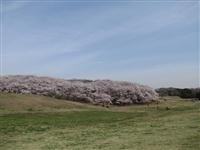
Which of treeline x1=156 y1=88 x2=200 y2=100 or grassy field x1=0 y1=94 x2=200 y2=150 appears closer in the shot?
grassy field x1=0 y1=94 x2=200 y2=150

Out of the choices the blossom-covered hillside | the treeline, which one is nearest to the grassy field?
the blossom-covered hillside

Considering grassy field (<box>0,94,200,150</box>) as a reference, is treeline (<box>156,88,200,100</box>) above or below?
above

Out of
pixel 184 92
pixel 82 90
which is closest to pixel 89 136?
pixel 82 90

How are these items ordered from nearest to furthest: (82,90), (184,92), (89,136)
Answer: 1. (89,136)
2. (82,90)
3. (184,92)

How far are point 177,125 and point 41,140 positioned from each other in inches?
214

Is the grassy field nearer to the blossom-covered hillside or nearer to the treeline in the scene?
the blossom-covered hillside

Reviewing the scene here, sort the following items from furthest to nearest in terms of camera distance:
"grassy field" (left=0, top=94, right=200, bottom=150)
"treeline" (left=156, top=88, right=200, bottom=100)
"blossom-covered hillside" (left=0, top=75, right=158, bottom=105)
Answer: "treeline" (left=156, top=88, right=200, bottom=100) → "blossom-covered hillside" (left=0, top=75, right=158, bottom=105) → "grassy field" (left=0, top=94, right=200, bottom=150)

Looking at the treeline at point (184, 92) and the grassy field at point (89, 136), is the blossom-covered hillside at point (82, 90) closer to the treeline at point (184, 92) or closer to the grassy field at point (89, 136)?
the treeline at point (184, 92)

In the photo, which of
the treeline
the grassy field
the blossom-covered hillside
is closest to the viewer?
the grassy field

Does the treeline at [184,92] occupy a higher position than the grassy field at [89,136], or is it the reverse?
the treeline at [184,92]

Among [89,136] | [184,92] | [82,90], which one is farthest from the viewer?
[184,92]

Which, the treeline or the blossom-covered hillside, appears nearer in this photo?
the blossom-covered hillside

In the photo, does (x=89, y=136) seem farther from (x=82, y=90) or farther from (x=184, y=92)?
(x=184, y=92)

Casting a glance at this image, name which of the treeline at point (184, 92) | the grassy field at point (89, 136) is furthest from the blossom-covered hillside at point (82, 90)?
the grassy field at point (89, 136)
